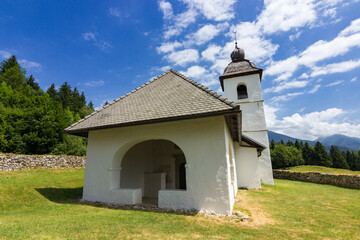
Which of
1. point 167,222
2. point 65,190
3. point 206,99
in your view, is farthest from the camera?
point 65,190

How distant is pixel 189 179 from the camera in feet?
20.2

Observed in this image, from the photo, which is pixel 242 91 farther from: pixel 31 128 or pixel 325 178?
pixel 31 128

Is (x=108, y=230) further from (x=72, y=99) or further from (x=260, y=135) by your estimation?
(x=72, y=99)

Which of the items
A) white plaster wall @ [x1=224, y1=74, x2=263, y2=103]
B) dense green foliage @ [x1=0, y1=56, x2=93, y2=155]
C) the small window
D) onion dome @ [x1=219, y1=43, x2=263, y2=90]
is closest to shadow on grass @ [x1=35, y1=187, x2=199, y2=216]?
white plaster wall @ [x1=224, y1=74, x2=263, y2=103]

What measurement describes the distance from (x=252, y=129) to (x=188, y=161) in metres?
11.3

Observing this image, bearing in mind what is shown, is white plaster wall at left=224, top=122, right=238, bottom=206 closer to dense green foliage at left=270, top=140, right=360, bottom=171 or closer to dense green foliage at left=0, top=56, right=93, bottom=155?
dense green foliage at left=0, top=56, right=93, bottom=155

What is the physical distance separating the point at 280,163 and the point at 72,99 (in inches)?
2289

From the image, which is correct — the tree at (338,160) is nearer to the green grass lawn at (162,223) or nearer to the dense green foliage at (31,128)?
the green grass lawn at (162,223)

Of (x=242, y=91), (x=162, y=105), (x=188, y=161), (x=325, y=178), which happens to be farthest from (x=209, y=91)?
(x=325, y=178)

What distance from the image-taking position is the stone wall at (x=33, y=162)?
12314 mm

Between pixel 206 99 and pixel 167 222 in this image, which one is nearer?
pixel 167 222

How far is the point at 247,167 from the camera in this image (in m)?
12.7

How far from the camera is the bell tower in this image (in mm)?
14633

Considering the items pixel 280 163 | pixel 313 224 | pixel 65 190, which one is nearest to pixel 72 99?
pixel 65 190
